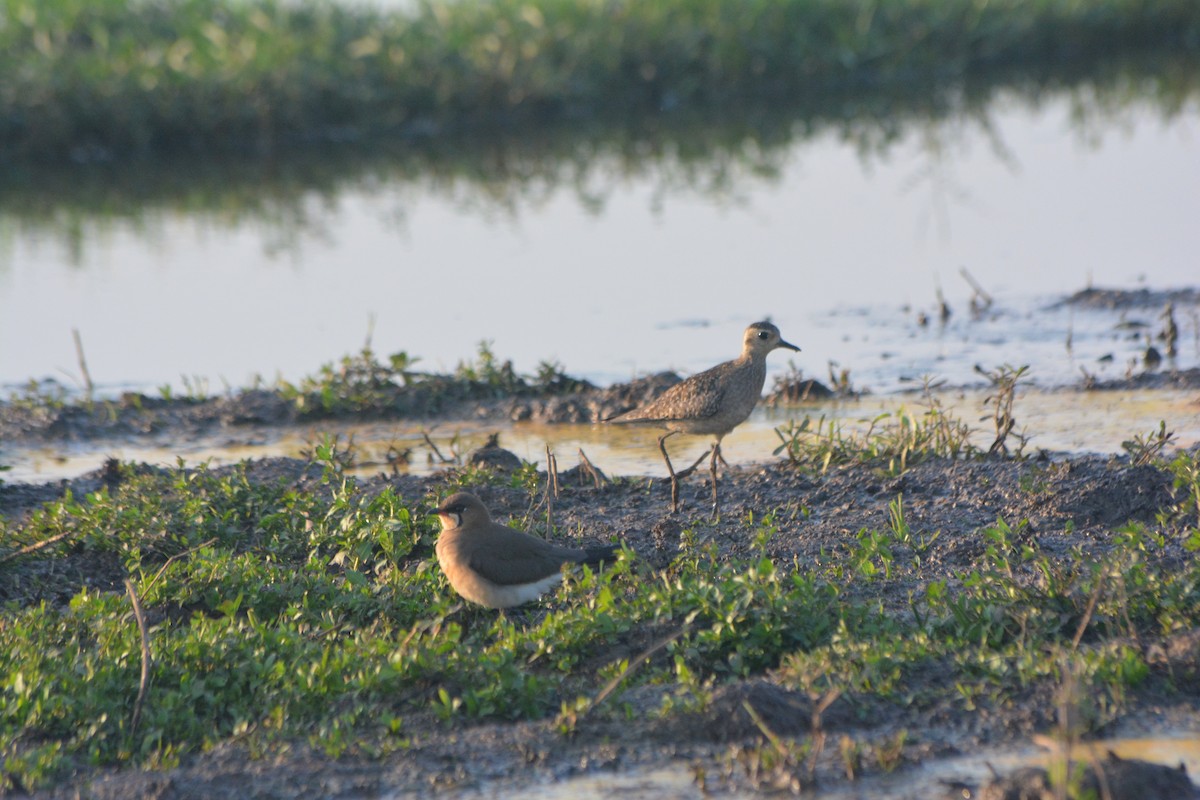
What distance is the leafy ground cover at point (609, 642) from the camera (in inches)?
193

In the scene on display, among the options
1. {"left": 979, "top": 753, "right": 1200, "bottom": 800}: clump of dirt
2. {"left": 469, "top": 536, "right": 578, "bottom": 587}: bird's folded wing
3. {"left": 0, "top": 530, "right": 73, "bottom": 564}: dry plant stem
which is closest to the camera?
{"left": 979, "top": 753, "right": 1200, "bottom": 800}: clump of dirt

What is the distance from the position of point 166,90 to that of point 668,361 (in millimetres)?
11849

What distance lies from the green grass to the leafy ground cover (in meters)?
0.01

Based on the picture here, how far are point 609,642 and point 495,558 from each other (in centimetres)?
61

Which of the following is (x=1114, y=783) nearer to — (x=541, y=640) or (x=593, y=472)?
(x=541, y=640)

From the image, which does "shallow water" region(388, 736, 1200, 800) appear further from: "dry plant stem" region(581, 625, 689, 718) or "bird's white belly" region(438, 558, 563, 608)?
"bird's white belly" region(438, 558, 563, 608)

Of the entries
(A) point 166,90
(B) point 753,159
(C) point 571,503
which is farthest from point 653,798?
(A) point 166,90

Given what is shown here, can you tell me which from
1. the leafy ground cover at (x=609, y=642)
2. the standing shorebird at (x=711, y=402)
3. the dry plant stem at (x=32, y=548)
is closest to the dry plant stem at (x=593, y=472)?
the standing shorebird at (x=711, y=402)

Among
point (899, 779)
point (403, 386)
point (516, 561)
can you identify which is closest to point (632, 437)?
point (403, 386)

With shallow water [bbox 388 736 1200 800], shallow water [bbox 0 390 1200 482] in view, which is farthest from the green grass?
shallow water [bbox 0 390 1200 482]

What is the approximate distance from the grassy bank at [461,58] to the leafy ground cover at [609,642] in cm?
1427

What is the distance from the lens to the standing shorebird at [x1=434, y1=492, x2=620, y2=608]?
5.82 meters

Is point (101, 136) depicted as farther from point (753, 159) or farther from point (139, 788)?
point (139, 788)

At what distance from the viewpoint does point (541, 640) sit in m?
5.46
